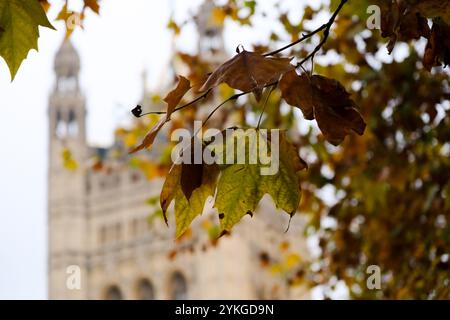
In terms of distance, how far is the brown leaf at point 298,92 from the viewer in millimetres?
1952

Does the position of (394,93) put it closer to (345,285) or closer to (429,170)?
(429,170)

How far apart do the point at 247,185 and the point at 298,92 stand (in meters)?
0.20

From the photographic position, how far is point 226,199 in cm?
205

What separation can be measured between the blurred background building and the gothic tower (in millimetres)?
47

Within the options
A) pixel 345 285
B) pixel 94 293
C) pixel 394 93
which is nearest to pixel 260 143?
pixel 394 93

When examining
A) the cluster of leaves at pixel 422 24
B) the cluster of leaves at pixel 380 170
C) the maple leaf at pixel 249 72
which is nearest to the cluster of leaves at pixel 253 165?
the maple leaf at pixel 249 72

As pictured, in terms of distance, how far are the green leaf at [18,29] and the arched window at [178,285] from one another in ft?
182

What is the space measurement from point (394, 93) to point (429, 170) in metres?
0.57

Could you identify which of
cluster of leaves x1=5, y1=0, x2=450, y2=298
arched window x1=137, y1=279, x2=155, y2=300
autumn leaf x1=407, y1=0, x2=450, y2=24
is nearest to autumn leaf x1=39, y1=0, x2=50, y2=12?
cluster of leaves x1=5, y1=0, x2=450, y2=298

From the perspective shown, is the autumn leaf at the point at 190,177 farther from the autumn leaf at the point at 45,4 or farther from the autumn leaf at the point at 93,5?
the autumn leaf at the point at 93,5

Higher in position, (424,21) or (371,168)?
(371,168)

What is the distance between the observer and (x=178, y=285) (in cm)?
5759

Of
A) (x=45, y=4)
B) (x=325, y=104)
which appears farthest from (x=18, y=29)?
(x=45, y=4)

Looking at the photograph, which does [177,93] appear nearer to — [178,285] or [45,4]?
[45,4]
